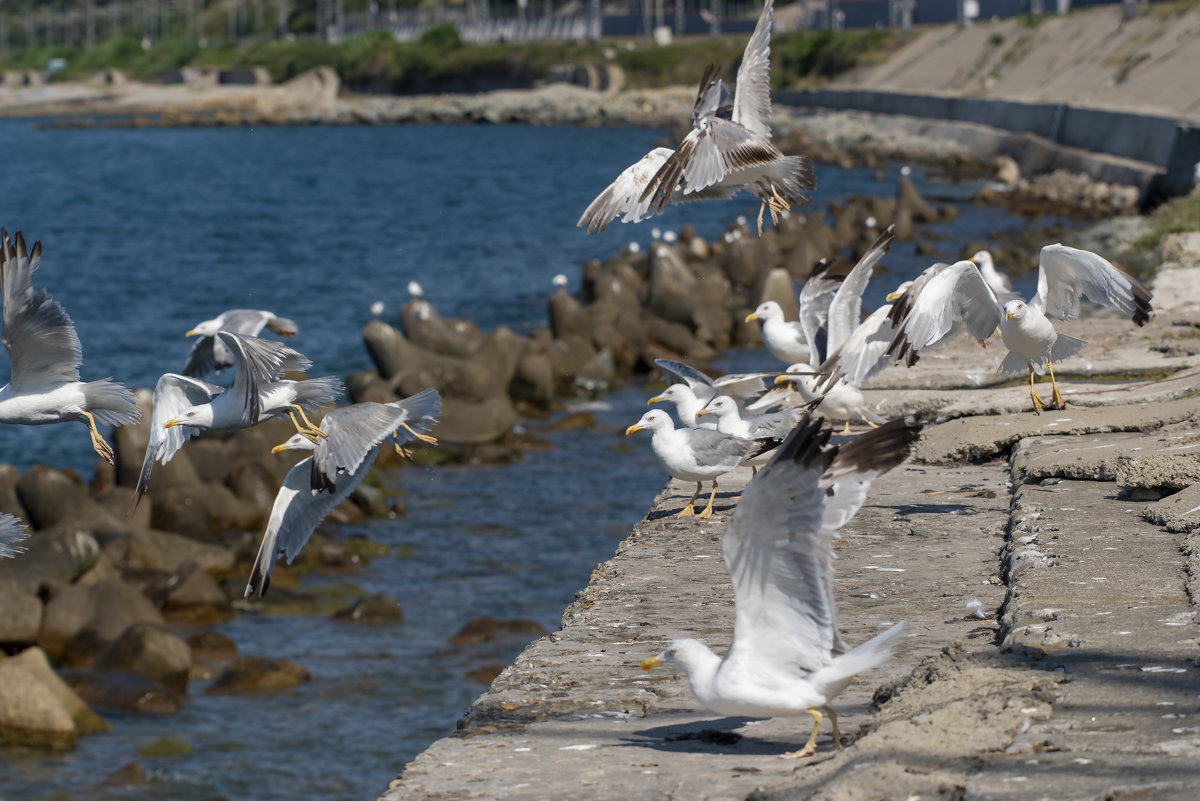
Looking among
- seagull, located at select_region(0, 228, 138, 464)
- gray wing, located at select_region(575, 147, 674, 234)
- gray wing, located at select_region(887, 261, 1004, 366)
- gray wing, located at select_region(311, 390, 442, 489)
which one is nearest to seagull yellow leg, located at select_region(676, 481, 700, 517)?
gray wing, located at select_region(887, 261, 1004, 366)

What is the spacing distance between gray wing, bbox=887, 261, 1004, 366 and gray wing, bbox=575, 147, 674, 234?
1.38 metres

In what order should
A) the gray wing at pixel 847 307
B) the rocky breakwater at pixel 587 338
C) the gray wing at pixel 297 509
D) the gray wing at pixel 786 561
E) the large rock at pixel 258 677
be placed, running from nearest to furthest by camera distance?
1. the gray wing at pixel 786 561
2. the gray wing at pixel 297 509
3. the gray wing at pixel 847 307
4. the large rock at pixel 258 677
5. the rocky breakwater at pixel 587 338

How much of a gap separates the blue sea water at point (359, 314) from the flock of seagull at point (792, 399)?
150 inches

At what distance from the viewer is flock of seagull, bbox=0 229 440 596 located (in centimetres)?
544

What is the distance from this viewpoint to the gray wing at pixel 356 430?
556cm

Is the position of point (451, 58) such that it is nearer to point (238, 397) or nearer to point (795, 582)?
point (238, 397)

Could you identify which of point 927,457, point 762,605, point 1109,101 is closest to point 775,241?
point 1109,101

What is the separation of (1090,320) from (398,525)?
279 inches

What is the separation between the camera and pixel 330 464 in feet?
18.4

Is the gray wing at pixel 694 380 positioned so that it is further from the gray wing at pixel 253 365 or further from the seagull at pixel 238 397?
the gray wing at pixel 253 365

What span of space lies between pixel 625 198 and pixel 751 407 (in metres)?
1.86

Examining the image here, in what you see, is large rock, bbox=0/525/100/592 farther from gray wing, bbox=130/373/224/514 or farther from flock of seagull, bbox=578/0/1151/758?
gray wing, bbox=130/373/224/514

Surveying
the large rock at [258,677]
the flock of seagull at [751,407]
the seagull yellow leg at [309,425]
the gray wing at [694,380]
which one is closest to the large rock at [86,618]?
the large rock at [258,677]

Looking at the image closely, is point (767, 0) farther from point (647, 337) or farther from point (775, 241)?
point (775, 241)
